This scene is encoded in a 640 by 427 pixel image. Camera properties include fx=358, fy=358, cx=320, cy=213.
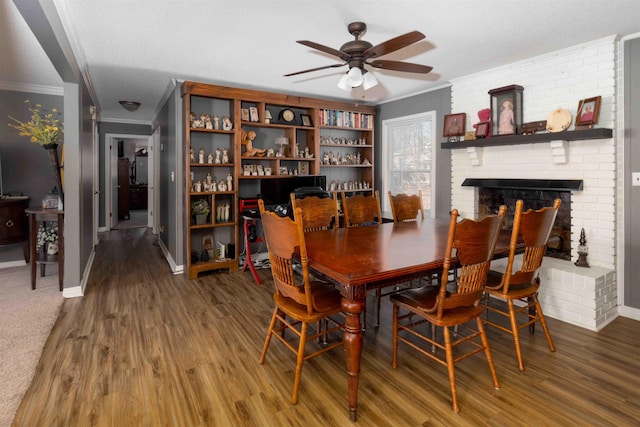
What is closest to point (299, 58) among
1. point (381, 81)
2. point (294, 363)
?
point (381, 81)

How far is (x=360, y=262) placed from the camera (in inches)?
74.9

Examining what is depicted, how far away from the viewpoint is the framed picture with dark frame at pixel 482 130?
3.95 m

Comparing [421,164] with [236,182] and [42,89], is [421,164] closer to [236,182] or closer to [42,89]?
[236,182]

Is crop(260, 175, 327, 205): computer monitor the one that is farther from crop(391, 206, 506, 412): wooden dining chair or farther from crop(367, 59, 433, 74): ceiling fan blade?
crop(391, 206, 506, 412): wooden dining chair

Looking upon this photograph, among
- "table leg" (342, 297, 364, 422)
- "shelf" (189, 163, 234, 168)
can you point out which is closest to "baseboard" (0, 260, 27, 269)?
"shelf" (189, 163, 234, 168)

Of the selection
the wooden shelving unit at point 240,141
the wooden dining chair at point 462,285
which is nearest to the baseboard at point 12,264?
the wooden shelving unit at point 240,141

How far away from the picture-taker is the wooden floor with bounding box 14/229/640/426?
1.81m

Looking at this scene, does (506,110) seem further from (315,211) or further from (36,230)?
(36,230)

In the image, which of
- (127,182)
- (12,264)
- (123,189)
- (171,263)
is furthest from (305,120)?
(127,182)

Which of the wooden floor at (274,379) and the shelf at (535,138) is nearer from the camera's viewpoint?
the wooden floor at (274,379)

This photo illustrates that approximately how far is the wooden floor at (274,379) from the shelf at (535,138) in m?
1.59

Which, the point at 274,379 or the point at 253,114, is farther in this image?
the point at 253,114

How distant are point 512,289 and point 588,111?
1957 mm

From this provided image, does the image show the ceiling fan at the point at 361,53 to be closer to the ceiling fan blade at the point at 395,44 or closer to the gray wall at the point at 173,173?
the ceiling fan blade at the point at 395,44
